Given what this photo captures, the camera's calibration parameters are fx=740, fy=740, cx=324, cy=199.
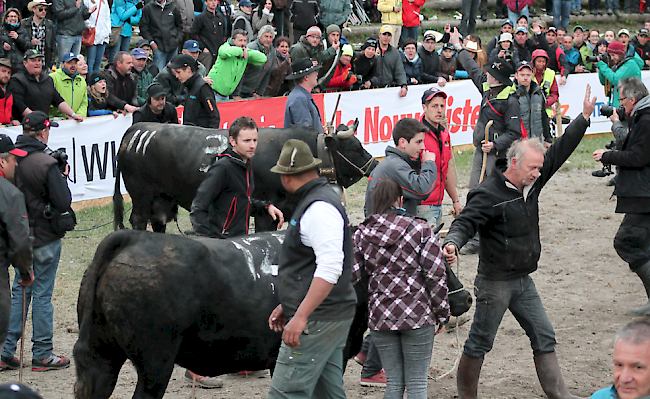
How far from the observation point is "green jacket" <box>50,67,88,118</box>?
40.4ft

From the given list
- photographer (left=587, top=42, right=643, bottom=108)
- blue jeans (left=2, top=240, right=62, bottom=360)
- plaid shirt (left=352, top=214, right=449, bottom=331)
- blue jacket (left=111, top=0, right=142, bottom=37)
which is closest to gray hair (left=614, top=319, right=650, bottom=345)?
plaid shirt (left=352, top=214, right=449, bottom=331)

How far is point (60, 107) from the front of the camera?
1202 centimetres

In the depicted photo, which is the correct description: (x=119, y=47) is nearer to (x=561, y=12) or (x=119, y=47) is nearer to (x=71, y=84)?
(x=71, y=84)

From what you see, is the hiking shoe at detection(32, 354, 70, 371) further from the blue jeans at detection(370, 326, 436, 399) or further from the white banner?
the white banner

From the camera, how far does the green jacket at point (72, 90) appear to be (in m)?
12.3

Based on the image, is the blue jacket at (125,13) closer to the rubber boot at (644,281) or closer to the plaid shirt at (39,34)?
the plaid shirt at (39,34)

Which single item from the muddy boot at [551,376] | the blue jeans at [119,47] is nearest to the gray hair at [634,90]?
the muddy boot at [551,376]

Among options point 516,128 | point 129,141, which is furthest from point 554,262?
point 129,141

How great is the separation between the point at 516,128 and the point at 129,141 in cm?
513

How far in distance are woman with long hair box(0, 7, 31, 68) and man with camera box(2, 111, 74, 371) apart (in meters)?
7.01

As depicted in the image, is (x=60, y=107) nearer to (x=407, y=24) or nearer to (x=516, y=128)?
(x=516, y=128)

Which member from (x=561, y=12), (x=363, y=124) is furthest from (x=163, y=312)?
(x=561, y=12)

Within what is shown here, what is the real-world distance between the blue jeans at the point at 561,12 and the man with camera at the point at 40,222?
21.3 meters

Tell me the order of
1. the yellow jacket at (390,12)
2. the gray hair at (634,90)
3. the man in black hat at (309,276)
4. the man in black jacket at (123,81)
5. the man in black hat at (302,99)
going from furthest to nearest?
the yellow jacket at (390,12) → the man in black jacket at (123,81) → the man in black hat at (302,99) → the gray hair at (634,90) → the man in black hat at (309,276)
